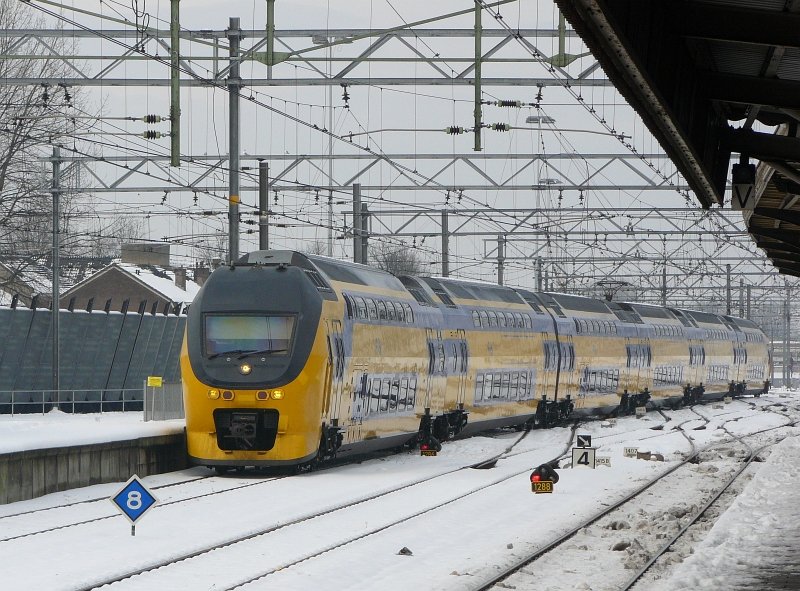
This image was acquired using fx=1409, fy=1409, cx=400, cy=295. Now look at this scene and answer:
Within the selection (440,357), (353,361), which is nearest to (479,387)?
(440,357)

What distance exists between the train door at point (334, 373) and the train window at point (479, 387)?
897 centimetres

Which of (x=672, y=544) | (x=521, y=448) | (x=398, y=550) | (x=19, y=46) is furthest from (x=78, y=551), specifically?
(x=19, y=46)

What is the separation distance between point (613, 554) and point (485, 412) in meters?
17.6

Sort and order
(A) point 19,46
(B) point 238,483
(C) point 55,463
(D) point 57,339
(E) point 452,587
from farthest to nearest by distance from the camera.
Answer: (A) point 19,46 < (D) point 57,339 < (B) point 238,483 < (C) point 55,463 < (E) point 452,587

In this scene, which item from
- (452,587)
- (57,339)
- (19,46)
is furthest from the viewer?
(19,46)

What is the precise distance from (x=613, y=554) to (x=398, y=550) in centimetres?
234

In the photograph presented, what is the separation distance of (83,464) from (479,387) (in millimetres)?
13083

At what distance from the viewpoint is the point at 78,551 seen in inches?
554

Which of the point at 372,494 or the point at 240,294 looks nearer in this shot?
the point at 372,494

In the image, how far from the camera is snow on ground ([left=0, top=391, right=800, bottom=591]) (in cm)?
1300

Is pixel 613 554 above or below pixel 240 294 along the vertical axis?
below

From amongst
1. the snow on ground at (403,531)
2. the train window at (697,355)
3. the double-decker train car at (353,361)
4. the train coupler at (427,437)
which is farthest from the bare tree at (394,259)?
the snow on ground at (403,531)

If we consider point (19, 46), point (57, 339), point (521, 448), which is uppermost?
point (19, 46)

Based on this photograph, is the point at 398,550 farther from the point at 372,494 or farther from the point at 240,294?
the point at 240,294
